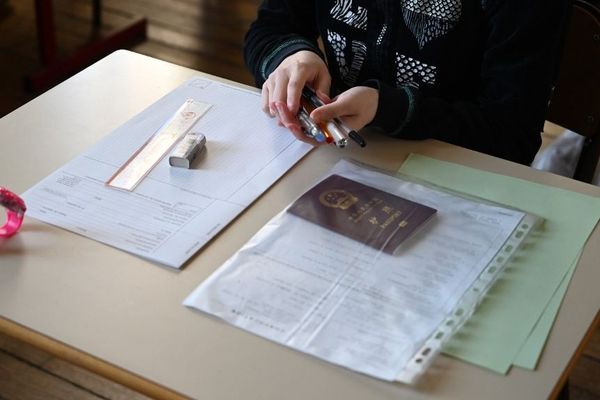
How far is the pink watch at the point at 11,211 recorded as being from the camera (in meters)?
1.01

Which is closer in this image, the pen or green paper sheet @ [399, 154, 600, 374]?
green paper sheet @ [399, 154, 600, 374]

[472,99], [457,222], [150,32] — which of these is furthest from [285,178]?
[150,32]

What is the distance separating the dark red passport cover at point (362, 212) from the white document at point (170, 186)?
0.07 metres

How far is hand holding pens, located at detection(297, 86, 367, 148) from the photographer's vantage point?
1.14 meters

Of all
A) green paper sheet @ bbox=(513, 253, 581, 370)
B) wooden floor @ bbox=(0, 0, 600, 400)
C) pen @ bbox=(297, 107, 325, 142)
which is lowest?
wooden floor @ bbox=(0, 0, 600, 400)

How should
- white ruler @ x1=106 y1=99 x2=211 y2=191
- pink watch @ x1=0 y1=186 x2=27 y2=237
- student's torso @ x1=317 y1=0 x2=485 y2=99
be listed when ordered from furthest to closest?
student's torso @ x1=317 y1=0 x2=485 y2=99 → white ruler @ x1=106 y1=99 x2=211 y2=191 → pink watch @ x1=0 y1=186 x2=27 y2=237

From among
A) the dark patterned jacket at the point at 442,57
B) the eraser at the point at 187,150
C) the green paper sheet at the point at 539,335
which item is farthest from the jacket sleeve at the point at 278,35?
the green paper sheet at the point at 539,335

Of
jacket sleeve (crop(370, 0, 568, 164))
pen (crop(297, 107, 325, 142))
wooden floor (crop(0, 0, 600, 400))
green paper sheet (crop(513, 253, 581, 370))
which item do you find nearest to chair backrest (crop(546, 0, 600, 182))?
jacket sleeve (crop(370, 0, 568, 164))

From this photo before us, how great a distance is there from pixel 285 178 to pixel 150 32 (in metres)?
2.40

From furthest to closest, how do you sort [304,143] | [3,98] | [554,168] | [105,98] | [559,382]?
[3,98] < [554,168] < [105,98] < [304,143] < [559,382]

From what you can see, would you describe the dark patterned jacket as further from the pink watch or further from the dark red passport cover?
the pink watch

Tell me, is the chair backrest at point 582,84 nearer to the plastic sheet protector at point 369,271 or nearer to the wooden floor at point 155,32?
the plastic sheet protector at point 369,271

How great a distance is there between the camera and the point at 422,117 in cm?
124

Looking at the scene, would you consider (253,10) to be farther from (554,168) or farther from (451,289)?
(451,289)
